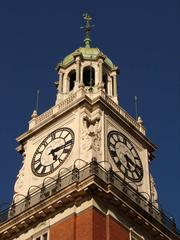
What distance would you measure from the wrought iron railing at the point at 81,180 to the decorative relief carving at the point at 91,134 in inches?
94.4

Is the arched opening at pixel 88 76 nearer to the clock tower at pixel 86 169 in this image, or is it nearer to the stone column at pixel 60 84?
the clock tower at pixel 86 169

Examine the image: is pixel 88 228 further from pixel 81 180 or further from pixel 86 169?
pixel 86 169

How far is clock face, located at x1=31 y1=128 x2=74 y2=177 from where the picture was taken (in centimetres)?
4769

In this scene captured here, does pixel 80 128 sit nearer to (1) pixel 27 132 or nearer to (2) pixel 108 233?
(1) pixel 27 132

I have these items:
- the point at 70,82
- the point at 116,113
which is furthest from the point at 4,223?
the point at 70,82

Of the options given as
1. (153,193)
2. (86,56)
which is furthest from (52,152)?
(86,56)

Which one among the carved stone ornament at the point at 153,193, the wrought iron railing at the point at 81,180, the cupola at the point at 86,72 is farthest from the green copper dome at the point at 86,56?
the wrought iron railing at the point at 81,180

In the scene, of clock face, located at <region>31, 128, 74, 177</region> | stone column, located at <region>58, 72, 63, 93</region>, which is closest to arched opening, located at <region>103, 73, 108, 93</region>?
stone column, located at <region>58, 72, 63, 93</region>

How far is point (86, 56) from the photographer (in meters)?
55.3

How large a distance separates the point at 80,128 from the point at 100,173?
5057mm

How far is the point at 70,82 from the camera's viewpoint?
55.4 m

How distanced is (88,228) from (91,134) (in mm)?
7891

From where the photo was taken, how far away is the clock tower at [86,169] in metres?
42.6

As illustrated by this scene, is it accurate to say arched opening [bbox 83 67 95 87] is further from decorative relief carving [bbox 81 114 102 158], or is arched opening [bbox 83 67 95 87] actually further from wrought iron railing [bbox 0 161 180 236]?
wrought iron railing [bbox 0 161 180 236]
